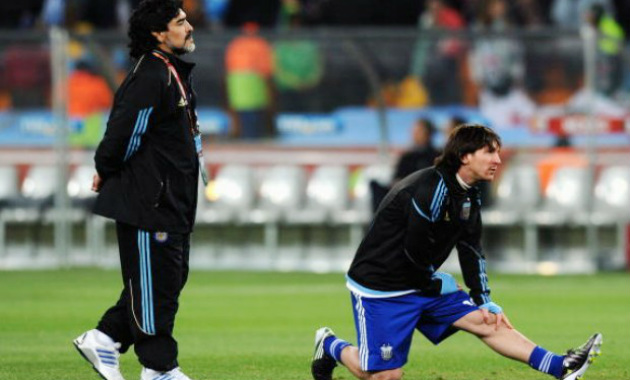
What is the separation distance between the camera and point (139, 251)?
9.13 m

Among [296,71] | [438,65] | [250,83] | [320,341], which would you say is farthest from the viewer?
[296,71]

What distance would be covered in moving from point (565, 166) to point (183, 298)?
21.4ft

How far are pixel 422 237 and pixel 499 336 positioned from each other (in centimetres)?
77

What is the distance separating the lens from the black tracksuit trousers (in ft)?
29.9

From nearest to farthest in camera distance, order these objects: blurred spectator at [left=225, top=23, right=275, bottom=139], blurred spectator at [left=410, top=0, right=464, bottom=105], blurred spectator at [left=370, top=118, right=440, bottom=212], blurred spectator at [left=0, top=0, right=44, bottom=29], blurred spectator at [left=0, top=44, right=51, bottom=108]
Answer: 1. blurred spectator at [left=370, top=118, right=440, bottom=212]
2. blurred spectator at [left=410, top=0, right=464, bottom=105]
3. blurred spectator at [left=225, top=23, right=275, bottom=139]
4. blurred spectator at [left=0, top=44, right=51, bottom=108]
5. blurred spectator at [left=0, top=0, right=44, bottom=29]

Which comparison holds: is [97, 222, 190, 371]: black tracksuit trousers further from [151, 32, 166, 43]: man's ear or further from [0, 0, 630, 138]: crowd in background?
[0, 0, 630, 138]: crowd in background

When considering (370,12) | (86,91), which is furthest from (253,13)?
(86,91)

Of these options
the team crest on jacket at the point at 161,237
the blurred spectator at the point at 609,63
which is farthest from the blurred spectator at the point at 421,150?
the team crest on jacket at the point at 161,237

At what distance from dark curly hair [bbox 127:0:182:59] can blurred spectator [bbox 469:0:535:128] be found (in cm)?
1266

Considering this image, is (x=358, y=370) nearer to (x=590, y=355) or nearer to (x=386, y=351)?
(x=386, y=351)

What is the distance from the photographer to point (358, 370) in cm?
955

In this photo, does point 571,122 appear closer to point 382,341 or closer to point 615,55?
point 615,55

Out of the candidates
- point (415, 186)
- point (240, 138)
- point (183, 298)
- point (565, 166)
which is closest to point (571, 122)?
point (565, 166)

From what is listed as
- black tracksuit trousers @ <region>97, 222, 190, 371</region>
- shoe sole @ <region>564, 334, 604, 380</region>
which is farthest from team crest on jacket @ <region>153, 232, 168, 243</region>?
shoe sole @ <region>564, 334, 604, 380</region>
